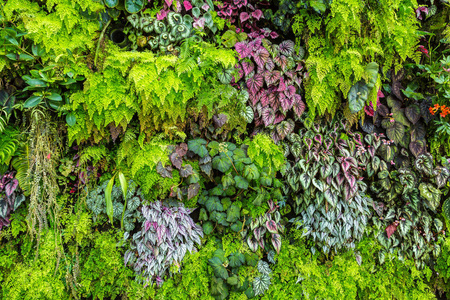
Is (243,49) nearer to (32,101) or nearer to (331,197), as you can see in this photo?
(331,197)

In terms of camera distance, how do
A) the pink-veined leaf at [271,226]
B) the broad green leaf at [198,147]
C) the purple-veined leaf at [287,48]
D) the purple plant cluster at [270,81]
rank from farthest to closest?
the purple-veined leaf at [287,48], the purple plant cluster at [270,81], the pink-veined leaf at [271,226], the broad green leaf at [198,147]

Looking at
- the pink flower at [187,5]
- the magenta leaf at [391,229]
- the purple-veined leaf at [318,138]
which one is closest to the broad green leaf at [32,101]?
the pink flower at [187,5]

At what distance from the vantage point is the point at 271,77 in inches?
115

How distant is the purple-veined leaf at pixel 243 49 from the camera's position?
2.90 meters

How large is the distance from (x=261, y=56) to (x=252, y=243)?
6.33ft

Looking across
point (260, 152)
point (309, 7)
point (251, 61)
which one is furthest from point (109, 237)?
point (309, 7)

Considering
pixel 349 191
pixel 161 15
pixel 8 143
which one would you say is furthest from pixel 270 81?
pixel 8 143

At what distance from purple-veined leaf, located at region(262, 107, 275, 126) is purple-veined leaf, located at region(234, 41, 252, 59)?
592 millimetres

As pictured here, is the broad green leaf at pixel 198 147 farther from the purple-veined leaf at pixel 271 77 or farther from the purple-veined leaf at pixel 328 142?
the purple-veined leaf at pixel 328 142

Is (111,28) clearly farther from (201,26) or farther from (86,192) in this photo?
(86,192)

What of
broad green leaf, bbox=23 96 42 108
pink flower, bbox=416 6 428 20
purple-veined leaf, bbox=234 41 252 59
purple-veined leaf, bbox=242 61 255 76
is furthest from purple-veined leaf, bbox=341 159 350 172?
broad green leaf, bbox=23 96 42 108

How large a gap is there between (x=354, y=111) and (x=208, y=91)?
58.8 inches

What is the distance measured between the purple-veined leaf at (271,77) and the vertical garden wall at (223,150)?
0.04 feet

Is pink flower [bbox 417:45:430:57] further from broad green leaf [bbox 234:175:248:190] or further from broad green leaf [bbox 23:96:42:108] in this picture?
broad green leaf [bbox 23:96:42:108]
